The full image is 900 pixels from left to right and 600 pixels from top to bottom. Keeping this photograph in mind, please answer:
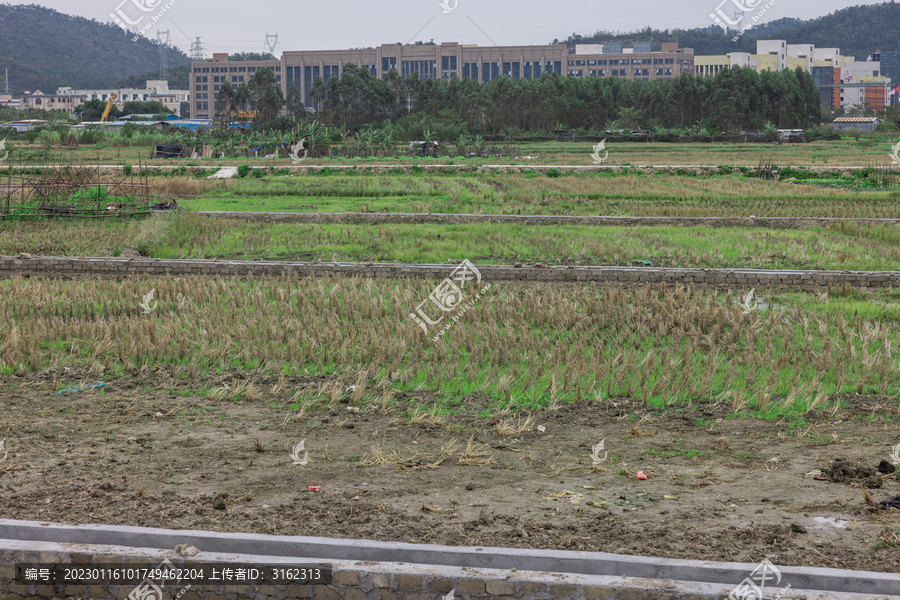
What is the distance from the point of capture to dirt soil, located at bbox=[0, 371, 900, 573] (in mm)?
5035

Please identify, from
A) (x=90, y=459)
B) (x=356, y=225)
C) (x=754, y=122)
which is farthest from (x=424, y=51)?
(x=90, y=459)

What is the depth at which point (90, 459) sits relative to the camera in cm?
632

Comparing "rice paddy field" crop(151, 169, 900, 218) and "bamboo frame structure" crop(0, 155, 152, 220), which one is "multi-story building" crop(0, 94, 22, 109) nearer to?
"rice paddy field" crop(151, 169, 900, 218)

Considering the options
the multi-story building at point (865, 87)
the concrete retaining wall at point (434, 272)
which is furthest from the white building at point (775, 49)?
the concrete retaining wall at point (434, 272)

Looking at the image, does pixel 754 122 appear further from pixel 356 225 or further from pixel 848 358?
pixel 848 358

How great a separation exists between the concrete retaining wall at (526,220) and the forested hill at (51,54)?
149903mm

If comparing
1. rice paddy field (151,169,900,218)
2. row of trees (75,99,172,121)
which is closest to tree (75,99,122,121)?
row of trees (75,99,172,121)

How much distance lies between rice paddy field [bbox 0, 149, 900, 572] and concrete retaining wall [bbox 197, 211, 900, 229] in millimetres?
5469

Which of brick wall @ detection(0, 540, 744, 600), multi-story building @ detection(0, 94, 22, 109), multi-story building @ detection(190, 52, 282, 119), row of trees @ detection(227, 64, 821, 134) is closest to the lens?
brick wall @ detection(0, 540, 744, 600)

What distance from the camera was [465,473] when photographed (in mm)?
6078

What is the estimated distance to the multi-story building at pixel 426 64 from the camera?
4387 inches

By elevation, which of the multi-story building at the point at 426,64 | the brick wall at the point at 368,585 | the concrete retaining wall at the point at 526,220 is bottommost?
the brick wall at the point at 368,585

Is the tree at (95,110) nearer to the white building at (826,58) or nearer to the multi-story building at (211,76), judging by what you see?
the multi-story building at (211,76)

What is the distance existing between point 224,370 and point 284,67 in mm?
110158
